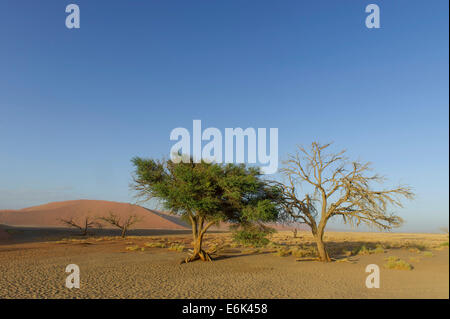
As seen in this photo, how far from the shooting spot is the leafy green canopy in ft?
61.6

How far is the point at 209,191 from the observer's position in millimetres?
19250

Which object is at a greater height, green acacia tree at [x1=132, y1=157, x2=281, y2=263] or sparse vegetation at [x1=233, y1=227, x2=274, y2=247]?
green acacia tree at [x1=132, y1=157, x2=281, y2=263]

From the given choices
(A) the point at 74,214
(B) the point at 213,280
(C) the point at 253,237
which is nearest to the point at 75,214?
(A) the point at 74,214

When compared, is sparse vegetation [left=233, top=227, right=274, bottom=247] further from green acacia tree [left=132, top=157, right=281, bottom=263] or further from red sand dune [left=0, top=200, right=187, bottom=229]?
red sand dune [left=0, top=200, right=187, bottom=229]

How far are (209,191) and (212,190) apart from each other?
30 cm

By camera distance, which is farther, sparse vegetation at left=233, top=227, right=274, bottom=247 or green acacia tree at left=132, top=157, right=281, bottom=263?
sparse vegetation at left=233, top=227, right=274, bottom=247

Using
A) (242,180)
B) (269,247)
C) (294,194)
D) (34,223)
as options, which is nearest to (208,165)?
(242,180)

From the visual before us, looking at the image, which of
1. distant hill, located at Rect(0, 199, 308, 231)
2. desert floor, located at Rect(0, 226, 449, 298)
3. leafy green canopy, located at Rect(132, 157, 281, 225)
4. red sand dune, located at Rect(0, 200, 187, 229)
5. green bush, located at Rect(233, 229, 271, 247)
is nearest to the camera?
desert floor, located at Rect(0, 226, 449, 298)

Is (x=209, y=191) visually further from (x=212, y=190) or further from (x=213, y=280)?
(x=213, y=280)

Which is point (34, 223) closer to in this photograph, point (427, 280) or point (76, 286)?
point (76, 286)

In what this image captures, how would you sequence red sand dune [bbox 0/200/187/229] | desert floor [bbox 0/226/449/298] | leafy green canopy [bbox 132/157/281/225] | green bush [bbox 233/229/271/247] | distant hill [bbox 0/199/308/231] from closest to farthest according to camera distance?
desert floor [bbox 0/226/449/298]
leafy green canopy [bbox 132/157/281/225]
green bush [bbox 233/229/271/247]
distant hill [bbox 0/199/308/231]
red sand dune [bbox 0/200/187/229]

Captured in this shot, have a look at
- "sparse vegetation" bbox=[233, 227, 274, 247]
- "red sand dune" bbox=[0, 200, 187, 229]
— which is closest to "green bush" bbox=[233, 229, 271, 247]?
"sparse vegetation" bbox=[233, 227, 274, 247]

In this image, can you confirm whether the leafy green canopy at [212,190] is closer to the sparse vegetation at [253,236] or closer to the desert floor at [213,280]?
the sparse vegetation at [253,236]
